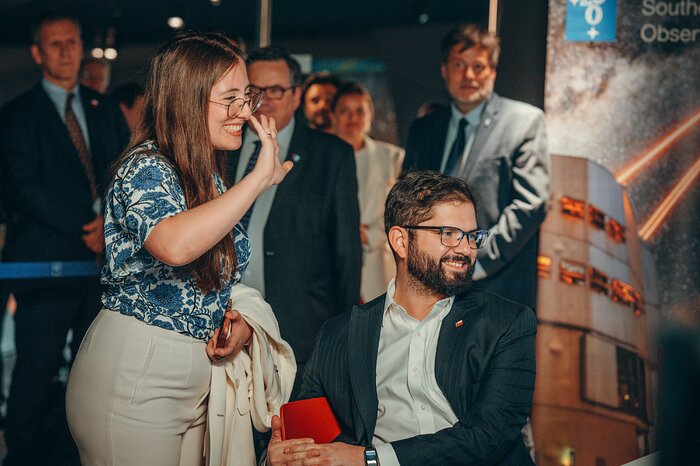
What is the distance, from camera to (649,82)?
3893mm

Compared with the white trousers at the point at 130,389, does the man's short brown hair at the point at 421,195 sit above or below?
above

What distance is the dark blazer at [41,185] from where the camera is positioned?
4.34 meters

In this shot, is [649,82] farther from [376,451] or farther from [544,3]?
[376,451]

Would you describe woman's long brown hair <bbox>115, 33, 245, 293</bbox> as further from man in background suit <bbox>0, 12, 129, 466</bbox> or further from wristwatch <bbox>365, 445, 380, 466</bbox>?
man in background suit <bbox>0, 12, 129, 466</bbox>

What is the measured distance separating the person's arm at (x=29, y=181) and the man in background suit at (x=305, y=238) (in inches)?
41.8

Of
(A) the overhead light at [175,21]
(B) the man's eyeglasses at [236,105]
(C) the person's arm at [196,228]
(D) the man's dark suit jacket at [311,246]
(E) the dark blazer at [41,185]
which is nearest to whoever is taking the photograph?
(C) the person's arm at [196,228]

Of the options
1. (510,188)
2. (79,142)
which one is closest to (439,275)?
(510,188)

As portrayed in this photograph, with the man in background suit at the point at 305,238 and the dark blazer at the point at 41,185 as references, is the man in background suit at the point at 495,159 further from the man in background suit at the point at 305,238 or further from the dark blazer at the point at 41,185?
the dark blazer at the point at 41,185

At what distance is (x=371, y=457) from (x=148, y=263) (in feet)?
2.70

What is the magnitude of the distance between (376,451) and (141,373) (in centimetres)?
69

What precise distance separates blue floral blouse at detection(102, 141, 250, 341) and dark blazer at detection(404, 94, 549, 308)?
5.56 ft

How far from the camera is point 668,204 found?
152 inches

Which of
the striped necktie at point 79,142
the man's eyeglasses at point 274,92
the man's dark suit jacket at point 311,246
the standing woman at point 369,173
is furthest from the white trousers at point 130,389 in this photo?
the standing woman at point 369,173

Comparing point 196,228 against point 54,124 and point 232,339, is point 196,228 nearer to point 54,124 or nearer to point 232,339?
point 232,339
